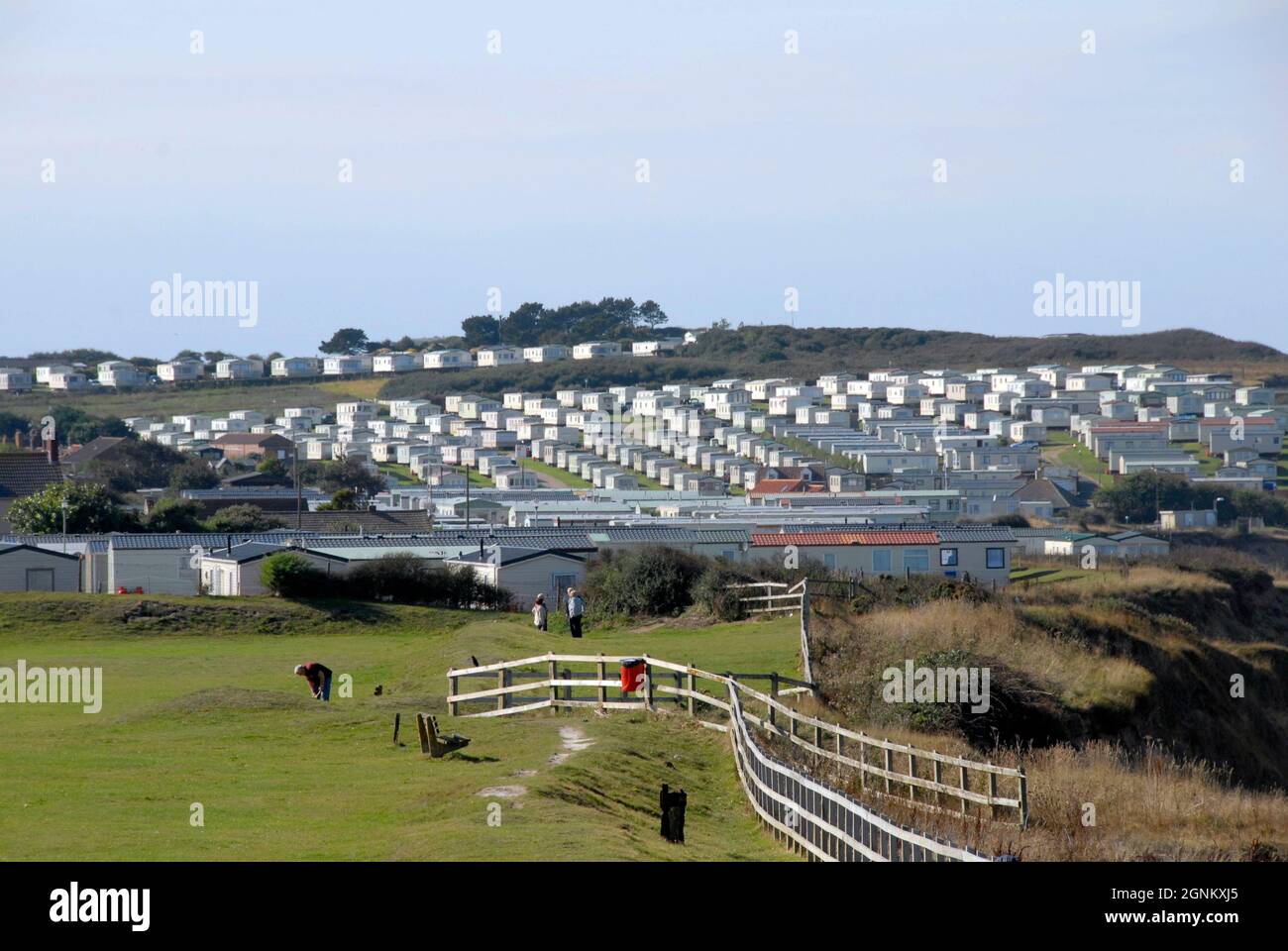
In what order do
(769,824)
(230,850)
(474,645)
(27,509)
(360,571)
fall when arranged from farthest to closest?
(27,509) < (360,571) < (474,645) < (769,824) < (230,850)

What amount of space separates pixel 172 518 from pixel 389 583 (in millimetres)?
24236

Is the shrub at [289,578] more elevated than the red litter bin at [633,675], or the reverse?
the red litter bin at [633,675]

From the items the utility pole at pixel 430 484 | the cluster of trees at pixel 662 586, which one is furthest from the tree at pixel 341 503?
the cluster of trees at pixel 662 586

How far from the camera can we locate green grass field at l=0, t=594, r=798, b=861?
16531 millimetres

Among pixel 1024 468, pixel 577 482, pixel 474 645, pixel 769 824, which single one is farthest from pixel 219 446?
pixel 769 824

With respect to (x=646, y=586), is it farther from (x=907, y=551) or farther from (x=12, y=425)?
(x=12, y=425)

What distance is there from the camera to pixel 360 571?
53219 mm

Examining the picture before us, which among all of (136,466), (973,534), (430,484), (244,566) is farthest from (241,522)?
(136,466)

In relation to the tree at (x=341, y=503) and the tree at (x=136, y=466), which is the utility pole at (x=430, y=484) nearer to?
the tree at (x=341, y=503)

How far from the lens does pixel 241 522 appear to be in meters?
76.6

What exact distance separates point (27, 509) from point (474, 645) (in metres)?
41.7

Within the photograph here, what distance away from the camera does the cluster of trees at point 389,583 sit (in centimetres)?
5112

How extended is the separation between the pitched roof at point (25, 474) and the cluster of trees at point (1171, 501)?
262 ft
